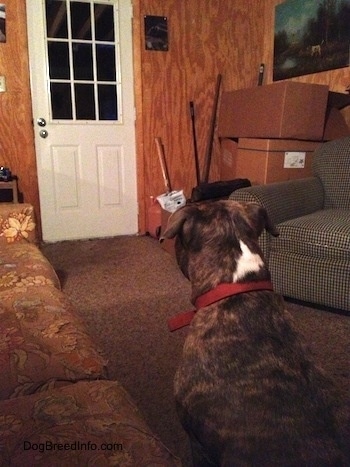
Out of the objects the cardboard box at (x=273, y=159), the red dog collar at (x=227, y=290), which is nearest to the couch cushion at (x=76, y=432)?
A: the red dog collar at (x=227, y=290)

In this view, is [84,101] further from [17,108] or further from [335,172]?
[335,172]

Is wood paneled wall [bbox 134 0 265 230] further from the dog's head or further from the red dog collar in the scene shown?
the red dog collar

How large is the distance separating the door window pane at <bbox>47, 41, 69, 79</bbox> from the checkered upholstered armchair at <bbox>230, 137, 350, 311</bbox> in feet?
7.00

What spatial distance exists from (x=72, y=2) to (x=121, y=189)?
5.40ft

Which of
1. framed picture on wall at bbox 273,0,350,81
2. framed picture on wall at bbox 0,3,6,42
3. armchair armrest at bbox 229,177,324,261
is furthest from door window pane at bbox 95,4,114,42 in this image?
armchair armrest at bbox 229,177,324,261

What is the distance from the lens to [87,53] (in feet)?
11.3

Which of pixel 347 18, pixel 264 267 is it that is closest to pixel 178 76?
pixel 347 18

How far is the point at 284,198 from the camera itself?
2229 millimetres

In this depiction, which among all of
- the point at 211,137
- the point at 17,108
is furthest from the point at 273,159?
the point at 17,108

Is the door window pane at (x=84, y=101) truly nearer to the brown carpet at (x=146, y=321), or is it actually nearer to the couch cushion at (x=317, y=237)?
the brown carpet at (x=146, y=321)

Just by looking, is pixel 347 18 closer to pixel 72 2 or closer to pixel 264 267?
pixel 72 2

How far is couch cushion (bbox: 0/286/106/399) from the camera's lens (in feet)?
2.79

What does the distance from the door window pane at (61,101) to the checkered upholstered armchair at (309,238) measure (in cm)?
201

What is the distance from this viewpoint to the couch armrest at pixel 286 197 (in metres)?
2.10
